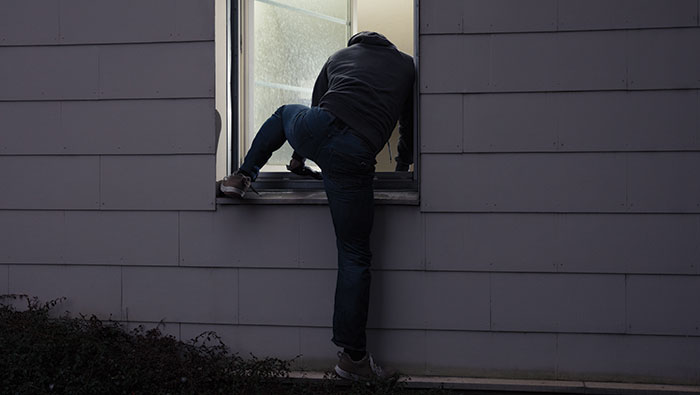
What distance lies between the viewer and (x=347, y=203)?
3.20m

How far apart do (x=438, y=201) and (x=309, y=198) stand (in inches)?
25.0

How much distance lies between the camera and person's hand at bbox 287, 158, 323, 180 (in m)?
3.61

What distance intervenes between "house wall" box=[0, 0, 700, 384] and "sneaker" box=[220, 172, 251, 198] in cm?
16

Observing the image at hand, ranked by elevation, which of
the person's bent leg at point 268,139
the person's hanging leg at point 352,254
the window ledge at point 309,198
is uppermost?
the person's bent leg at point 268,139

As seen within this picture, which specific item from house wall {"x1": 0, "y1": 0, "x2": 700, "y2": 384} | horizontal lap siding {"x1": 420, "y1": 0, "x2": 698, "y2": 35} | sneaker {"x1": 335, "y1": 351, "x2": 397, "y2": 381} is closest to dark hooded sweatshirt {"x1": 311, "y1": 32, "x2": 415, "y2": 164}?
house wall {"x1": 0, "y1": 0, "x2": 700, "y2": 384}

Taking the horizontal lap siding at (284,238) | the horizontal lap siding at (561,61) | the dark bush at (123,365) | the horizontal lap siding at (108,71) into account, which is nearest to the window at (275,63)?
the horizontal lap siding at (108,71)

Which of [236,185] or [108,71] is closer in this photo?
[236,185]

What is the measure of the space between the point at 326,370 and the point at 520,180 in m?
1.33

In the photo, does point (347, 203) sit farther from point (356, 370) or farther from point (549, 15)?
point (549, 15)

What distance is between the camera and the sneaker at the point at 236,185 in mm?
3385

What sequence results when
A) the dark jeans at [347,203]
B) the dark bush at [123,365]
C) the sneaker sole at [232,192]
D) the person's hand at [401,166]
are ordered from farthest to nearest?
the person's hand at [401,166] → the sneaker sole at [232,192] → the dark jeans at [347,203] → the dark bush at [123,365]

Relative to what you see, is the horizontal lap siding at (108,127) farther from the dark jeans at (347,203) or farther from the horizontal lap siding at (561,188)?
the horizontal lap siding at (561,188)

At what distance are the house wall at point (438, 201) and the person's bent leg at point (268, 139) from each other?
229 millimetres

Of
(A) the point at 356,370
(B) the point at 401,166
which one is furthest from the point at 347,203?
(A) the point at 356,370
